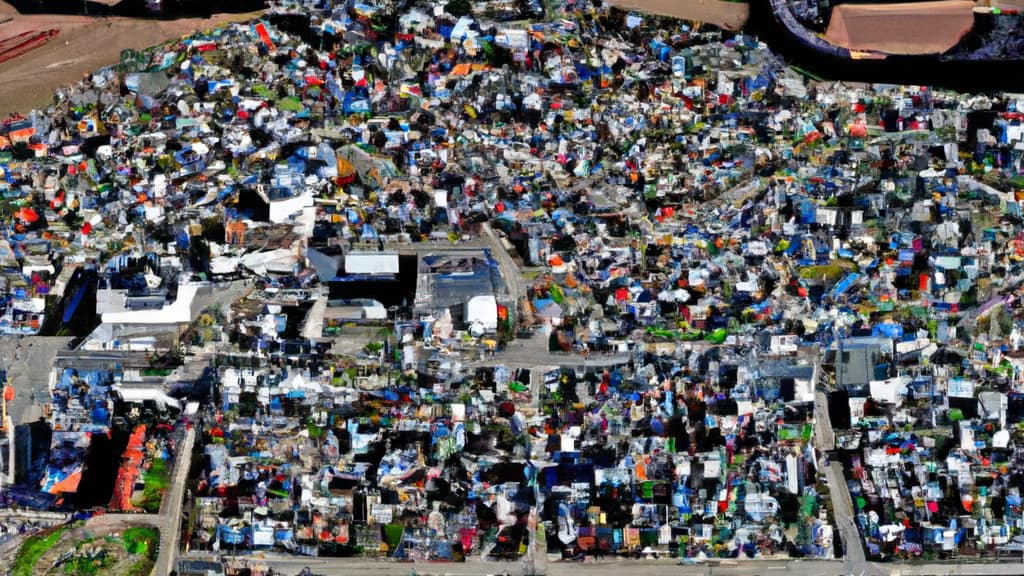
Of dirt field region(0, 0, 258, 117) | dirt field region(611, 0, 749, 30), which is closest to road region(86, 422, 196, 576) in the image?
dirt field region(0, 0, 258, 117)

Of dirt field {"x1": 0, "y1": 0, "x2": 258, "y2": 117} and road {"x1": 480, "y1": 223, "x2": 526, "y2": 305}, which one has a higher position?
dirt field {"x1": 0, "y1": 0, "x2": 258, "y2": 117}

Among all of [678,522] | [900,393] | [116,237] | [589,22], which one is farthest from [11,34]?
[900,393]

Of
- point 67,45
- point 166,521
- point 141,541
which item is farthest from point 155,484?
point 67,45

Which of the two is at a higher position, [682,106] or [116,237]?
[682,106]

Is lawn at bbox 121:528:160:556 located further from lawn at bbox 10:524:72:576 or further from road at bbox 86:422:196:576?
lawn at bbox 10:524:72:576

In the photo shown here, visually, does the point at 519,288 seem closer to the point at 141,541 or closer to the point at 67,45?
the point at 141,541

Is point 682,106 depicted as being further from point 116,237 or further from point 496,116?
point 116,237
